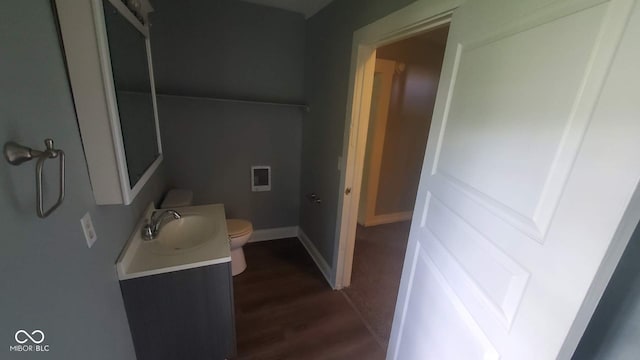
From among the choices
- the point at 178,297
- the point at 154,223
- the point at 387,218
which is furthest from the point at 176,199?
the point at 387,218

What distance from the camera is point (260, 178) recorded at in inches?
104

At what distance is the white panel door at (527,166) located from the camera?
17.9 inches

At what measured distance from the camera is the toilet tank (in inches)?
77.0

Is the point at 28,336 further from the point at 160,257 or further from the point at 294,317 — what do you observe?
the point at 294,317

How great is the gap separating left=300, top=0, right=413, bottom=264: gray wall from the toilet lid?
0.68 m

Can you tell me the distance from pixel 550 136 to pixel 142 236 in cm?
175

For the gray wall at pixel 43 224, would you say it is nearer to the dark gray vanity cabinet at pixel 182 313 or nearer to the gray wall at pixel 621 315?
the dark gray vanity cabinet at pixel 182 313

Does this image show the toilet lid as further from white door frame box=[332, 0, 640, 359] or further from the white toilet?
white door frame box=[332, 0, 640, 359]

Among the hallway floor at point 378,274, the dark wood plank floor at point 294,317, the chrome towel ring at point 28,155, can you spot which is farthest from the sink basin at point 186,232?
the hallway floor at point 378,274

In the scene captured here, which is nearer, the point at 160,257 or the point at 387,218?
the point at 160,257

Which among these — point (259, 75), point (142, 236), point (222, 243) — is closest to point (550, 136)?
point (222, 243)

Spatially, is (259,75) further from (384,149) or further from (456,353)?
(456,353)

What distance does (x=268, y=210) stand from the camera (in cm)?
278

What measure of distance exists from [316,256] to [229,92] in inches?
71.1
